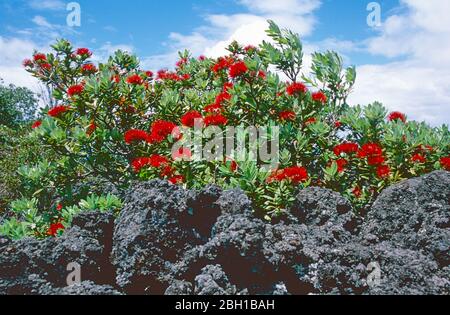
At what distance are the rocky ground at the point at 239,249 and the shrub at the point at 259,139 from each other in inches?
18.8

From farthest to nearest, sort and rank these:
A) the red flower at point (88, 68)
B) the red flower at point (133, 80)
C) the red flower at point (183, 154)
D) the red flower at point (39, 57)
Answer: the red flower at point (88, 68) → the red flower at point (39, 57) → the red flower at point (133, 80) → the red flower at point (183, 154)

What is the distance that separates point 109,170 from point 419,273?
13.1ft

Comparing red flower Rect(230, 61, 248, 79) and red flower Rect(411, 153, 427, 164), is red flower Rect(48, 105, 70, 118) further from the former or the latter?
red flower Rect(411, 153, 427, 164)

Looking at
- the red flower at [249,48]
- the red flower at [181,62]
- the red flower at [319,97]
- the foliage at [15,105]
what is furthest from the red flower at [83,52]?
the foliage at [15,105]

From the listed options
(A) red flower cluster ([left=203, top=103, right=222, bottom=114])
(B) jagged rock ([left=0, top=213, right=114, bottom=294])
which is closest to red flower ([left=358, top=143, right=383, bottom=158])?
(A) red flower cluster ([left=203, top=103, right=222, bottom=114])

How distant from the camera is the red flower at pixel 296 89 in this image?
5.23 m

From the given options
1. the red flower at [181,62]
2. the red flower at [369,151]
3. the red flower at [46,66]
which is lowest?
the red flower at [369,151]

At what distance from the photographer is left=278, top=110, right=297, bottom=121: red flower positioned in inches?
207

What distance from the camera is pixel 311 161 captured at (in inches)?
211

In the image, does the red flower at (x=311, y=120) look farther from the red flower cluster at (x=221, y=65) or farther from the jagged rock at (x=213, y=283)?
the jagged rock at (x=213, y=283)

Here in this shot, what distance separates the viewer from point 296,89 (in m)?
5.23

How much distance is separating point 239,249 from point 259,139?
1.73 metres

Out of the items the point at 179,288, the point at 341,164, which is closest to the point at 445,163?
the point at 341,164
